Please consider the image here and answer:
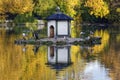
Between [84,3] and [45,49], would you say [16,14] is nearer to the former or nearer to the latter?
[84,3]

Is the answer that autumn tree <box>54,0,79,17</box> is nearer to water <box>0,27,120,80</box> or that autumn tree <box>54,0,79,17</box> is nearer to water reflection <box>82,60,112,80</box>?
water <box>0,27,120,80</box>

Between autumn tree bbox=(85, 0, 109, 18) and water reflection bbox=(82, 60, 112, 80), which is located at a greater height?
autumn tree bbox=(85, 0, 109, 18)

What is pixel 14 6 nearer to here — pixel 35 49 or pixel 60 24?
pixel 60 24

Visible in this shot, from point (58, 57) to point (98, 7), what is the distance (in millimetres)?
56468

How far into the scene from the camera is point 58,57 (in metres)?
31.2

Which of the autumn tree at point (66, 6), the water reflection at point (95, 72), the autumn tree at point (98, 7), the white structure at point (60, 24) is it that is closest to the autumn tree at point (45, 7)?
the autumn tree at point (66, 6)

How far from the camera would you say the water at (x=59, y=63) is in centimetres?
2275

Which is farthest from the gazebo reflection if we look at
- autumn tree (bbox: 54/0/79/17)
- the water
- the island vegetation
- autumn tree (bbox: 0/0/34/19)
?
autumn tree (bbox: 0/0/34/19)

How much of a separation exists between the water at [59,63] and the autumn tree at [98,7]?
46.4 metres

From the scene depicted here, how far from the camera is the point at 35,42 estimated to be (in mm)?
41844

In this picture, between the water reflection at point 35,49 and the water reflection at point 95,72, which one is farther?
the water reflection at point 35,49

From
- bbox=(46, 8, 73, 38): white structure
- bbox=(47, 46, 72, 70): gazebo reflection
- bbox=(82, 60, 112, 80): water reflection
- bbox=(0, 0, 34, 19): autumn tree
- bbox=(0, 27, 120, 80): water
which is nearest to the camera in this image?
bbox=(82, 60, 112, 80): water reflection

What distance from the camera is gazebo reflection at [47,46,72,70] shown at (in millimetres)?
27056

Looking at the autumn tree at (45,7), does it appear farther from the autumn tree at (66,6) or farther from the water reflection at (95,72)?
the water reflection at (95,72)
